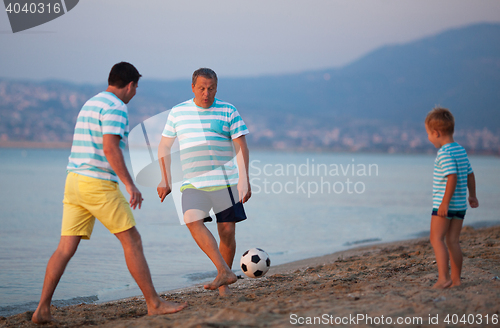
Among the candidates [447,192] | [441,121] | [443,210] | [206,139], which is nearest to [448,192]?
[447,192]

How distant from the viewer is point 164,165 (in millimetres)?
4465

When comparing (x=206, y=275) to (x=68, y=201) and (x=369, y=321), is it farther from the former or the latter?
(x=369, y=321)

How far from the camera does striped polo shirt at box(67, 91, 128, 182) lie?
351 cm

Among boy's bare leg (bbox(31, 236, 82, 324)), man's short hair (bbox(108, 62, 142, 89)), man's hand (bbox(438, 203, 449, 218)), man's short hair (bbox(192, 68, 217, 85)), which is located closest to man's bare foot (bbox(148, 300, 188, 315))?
boy's bare leg (bbox(31, 236, 82, 324))

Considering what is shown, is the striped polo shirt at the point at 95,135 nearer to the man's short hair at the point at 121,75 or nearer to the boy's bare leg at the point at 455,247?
the man's short hair at the point at 121,75

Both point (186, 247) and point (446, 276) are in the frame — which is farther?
point (186, 247)

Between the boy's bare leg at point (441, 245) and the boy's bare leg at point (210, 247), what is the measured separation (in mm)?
1806

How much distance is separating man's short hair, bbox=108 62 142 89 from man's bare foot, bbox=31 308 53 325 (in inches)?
75.6

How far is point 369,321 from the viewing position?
305cm

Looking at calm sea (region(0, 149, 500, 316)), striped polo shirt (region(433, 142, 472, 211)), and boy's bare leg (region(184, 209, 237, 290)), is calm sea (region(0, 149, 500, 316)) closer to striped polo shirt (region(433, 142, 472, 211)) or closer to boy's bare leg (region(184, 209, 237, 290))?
boy's bare leg (region(184, 209, 237, 290))

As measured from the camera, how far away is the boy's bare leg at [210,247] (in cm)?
416

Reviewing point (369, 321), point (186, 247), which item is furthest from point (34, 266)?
point (369, 321)

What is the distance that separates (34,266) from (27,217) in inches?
277

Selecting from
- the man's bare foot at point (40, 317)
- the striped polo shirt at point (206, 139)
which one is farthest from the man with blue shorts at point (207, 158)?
the man's bare foot at point (40, 317)
